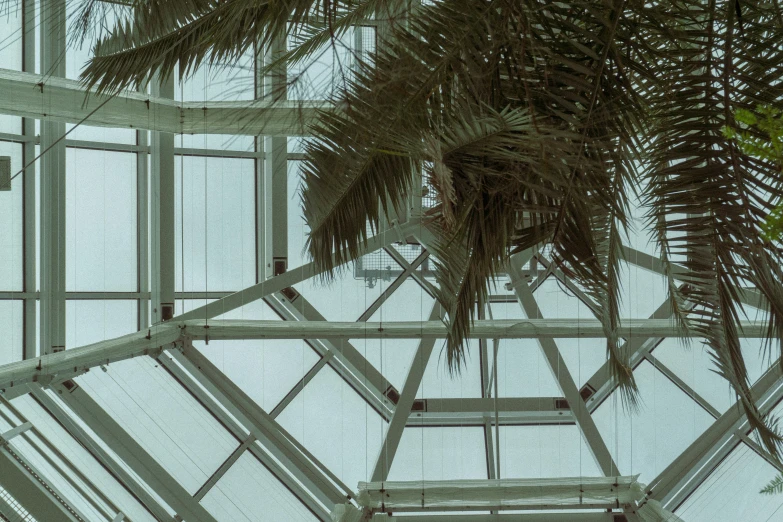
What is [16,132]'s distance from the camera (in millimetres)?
9000

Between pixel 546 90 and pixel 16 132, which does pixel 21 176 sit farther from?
pixel 546 90

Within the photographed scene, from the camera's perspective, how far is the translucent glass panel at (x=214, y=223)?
1046 centimetres

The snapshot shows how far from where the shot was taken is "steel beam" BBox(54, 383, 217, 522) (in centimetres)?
826

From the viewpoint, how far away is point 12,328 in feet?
30.0

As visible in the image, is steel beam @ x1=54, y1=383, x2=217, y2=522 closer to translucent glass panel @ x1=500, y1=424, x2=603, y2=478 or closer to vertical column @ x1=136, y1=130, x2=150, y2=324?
vertical column @ x1=136, y1=130, x2=150, y2=324

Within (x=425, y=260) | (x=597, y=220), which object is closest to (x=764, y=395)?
(x=425, y=260)

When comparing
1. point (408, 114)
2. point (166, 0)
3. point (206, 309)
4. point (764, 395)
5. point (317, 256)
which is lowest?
point (764, 395)

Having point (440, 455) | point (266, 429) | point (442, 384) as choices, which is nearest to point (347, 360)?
point (442, 384)

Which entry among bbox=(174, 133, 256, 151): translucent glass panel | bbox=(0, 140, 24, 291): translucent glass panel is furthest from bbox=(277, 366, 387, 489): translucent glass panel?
bbox=(0, 140, 24, 291): translucent glass panel

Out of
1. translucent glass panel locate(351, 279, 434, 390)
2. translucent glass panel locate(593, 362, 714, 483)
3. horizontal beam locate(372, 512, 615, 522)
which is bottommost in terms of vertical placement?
horizontal beam locate(372, 512, 615, 522)

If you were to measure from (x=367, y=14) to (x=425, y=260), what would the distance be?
7.45 metres

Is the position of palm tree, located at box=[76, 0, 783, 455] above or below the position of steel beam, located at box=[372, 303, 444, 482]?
above

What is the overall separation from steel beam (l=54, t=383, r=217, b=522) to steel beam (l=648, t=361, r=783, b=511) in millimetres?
5199

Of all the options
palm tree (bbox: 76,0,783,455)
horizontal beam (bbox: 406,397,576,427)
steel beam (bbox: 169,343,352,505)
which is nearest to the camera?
palm tree (bbox: 76,0,783,455)
